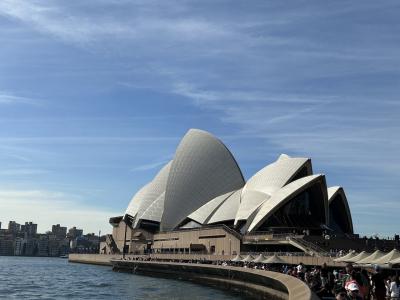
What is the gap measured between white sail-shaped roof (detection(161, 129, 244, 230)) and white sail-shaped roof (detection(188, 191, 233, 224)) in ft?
3.77

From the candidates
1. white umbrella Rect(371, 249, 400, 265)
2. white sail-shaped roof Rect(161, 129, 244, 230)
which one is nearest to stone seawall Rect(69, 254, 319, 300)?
white umbrella Rect(371, 249, 400, 265)

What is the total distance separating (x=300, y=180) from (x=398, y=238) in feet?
41.4

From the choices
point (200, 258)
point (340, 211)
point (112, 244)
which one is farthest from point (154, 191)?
point (340, 211)

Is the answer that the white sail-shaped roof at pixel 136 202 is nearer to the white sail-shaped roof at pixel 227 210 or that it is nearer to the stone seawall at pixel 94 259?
the stone seawall at pixel 94 259

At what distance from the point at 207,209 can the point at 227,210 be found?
4853 mm

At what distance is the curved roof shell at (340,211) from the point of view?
63.1 metres

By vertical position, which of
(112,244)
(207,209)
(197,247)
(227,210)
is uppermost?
(207,209)

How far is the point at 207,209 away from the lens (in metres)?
69.4

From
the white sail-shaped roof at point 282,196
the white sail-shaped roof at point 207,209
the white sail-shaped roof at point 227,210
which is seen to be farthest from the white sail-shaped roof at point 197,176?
the white sail-shaped roof at point 282,196

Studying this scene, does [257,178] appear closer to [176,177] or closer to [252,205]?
[252,205]

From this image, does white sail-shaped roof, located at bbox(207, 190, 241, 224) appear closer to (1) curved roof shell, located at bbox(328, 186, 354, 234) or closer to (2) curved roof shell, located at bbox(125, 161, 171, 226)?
(1) curved roof shell, located at bbox(328, 186, 354, 234)

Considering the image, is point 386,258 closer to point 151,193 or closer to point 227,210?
point 227,210

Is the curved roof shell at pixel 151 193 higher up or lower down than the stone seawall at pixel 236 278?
higher up

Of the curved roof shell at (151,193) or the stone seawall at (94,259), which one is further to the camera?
the stone seawall at (94,259)
